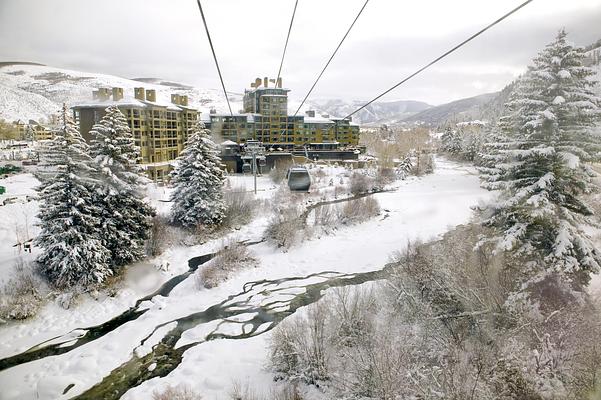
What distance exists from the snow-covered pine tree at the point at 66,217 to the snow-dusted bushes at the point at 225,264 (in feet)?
15.2

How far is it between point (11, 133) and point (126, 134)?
1292 inches

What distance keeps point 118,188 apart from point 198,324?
8.06 metres

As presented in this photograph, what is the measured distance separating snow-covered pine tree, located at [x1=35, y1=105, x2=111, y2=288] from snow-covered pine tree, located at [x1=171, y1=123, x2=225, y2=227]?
7639mm

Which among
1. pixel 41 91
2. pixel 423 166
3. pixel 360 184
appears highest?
pixel 41 91

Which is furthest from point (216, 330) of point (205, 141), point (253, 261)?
point (205, 141)

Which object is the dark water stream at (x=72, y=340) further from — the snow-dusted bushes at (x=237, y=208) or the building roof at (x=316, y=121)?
the building roof at (x=316, y=121)

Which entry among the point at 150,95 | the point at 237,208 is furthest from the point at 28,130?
the point at 237,208

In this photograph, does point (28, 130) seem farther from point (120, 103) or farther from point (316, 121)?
point (316, 121)

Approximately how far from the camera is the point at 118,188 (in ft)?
52.7

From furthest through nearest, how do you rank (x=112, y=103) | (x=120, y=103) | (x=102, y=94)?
(x=102, y=94) → (x=120, y=103) → (x=112, y=103)

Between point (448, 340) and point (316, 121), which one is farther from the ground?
point (316, 121)

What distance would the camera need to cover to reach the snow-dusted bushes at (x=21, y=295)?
40.9ft

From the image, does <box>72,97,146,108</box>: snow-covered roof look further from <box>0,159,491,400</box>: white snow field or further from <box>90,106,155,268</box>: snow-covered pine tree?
<box>0,159,491,400</box>: white snow field

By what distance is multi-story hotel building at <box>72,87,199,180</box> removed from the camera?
31.3 metres
